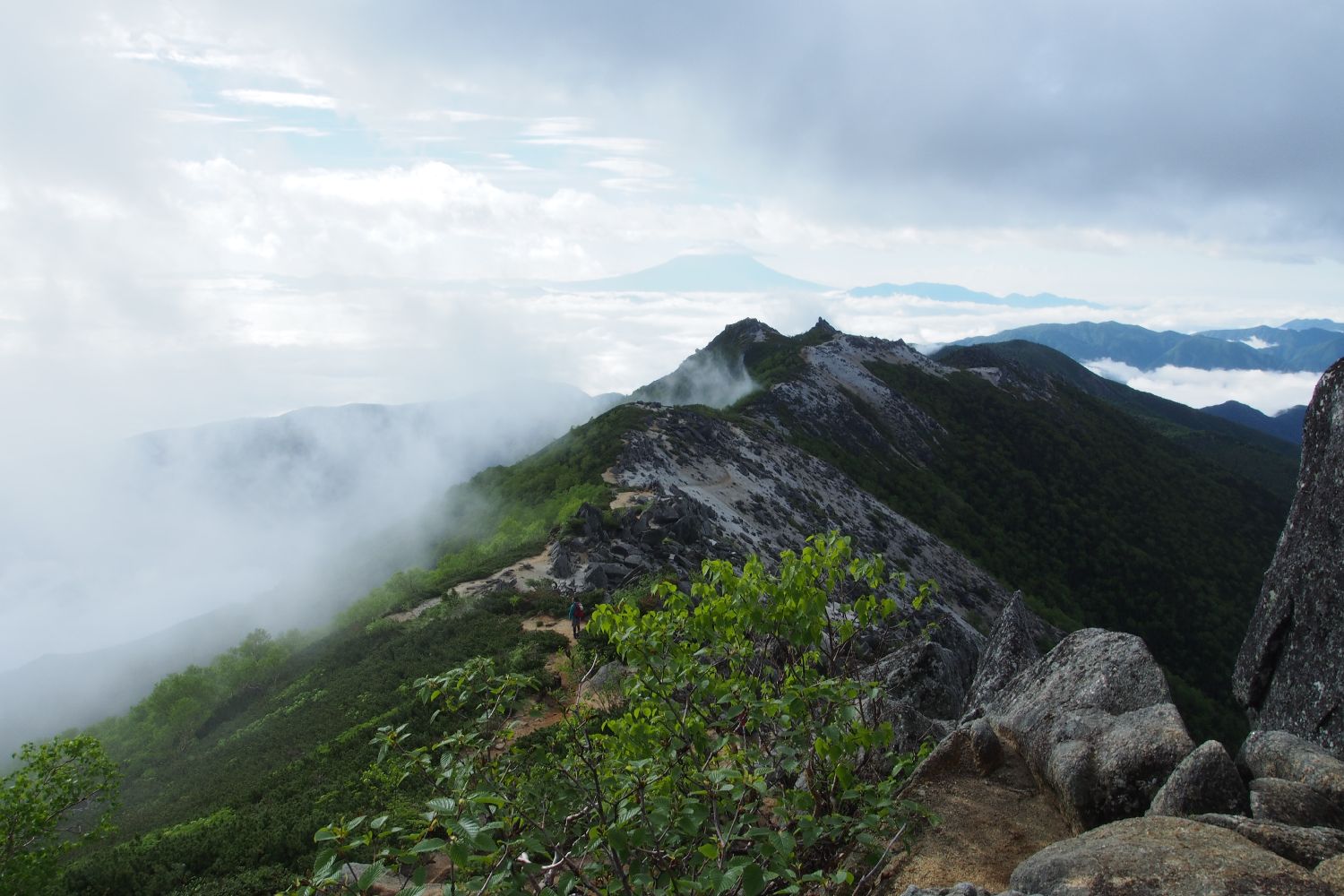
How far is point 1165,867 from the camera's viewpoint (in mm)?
6664

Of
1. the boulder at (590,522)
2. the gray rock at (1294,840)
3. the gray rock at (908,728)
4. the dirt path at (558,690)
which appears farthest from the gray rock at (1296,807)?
the boulder at (590,522)

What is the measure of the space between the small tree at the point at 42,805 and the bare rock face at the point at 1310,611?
77.4 feet

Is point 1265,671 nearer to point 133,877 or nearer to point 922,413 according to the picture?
point 133,877

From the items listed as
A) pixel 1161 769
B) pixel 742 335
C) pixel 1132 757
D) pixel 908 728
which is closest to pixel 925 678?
pixel 908 728

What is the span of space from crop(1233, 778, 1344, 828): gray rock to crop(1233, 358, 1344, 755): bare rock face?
3245 millimetres

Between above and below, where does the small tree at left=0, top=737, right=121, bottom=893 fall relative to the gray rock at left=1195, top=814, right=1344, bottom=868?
below

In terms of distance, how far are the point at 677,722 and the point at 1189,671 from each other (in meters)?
99.9

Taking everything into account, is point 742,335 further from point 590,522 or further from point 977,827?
point 977,827

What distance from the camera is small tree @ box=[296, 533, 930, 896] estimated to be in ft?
16.3

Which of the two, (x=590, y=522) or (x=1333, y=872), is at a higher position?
(x=1333, y=872)

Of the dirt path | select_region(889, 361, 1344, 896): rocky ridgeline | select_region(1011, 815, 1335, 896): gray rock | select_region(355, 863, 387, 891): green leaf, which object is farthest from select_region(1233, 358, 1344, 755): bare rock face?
select_region(355, 863, 387, 891): green leaf

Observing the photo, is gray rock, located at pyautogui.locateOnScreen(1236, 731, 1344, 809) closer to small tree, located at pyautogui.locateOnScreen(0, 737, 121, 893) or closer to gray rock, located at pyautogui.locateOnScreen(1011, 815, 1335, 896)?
gray rock, located at pyautogui.locateOnScreen(1011, 815, 1335, 896)

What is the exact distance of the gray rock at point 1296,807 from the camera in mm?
8180

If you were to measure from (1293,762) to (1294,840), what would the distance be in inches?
96.1
